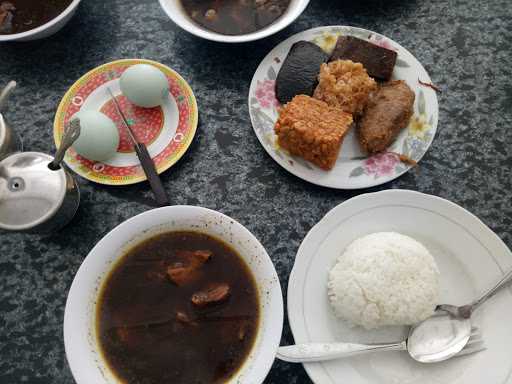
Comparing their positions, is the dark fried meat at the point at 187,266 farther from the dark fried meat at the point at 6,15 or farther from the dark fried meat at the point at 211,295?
the dark fried meat at the point at 6,15

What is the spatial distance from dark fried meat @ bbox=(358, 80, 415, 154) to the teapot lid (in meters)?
1.03

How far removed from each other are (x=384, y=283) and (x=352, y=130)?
60 centimetres

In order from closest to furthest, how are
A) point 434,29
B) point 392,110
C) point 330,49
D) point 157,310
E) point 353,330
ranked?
1. point 157,310
2. point 353,330
3. point 392,110
4. point 330,49
5. point 434,29

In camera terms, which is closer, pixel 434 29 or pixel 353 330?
pixel 353 330

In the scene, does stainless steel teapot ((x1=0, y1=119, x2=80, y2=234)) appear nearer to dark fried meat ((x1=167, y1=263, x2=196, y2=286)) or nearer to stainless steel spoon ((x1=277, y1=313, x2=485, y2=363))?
dark fried meat ((x1=167, y1=263, x2=196, y2=286))

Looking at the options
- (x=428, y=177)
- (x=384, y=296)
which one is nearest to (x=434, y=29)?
(x=428, y=177)

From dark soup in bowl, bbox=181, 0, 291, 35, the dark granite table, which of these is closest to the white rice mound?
the dark granite table

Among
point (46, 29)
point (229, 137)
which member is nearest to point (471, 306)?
point (229, 137)

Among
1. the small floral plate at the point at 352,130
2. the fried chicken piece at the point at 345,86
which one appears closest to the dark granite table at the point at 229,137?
the small floral plate at the point at 352,130

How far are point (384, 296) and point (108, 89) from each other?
123cm

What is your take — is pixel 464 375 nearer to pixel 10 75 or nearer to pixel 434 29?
pixel 434 29

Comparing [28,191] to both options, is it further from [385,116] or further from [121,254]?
[385,116]

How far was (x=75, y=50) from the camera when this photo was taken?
6.15ft

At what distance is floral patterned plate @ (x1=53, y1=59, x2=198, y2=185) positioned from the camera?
5.11 ft
